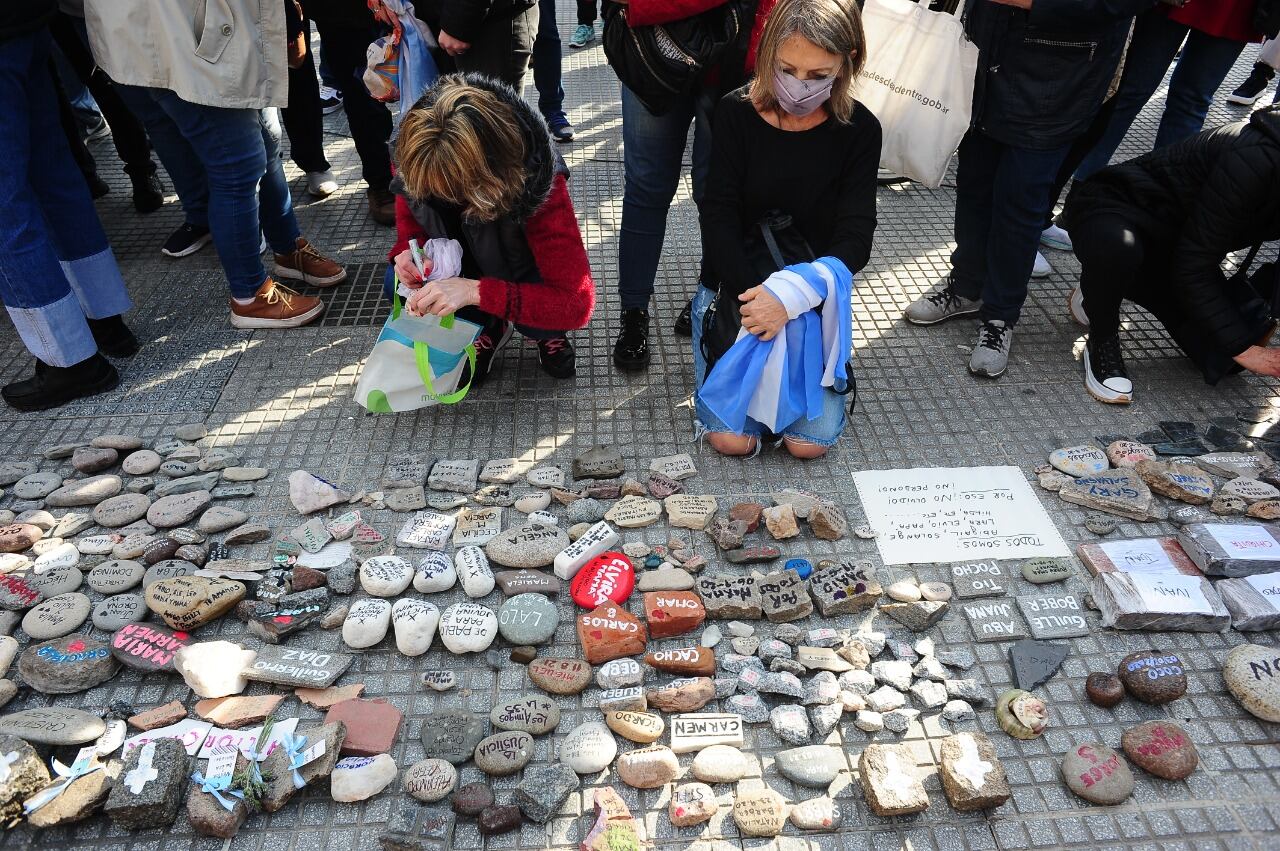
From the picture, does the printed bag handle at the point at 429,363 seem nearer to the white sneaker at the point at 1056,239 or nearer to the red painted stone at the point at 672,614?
the red painted stone at the point at 672,614

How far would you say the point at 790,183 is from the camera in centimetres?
268

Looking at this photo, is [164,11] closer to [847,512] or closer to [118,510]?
[118,510]

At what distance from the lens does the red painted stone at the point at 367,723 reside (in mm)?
1880

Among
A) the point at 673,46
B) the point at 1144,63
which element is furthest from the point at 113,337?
the point at 1144,63

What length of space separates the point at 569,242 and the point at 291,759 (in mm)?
1744

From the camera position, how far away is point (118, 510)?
97.7 inches

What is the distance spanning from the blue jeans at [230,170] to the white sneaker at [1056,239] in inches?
141

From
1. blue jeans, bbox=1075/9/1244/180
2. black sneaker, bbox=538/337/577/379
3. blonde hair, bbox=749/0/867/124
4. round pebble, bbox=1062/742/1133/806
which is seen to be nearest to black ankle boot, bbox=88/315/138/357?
black sneaker, bbox=538/337/577/379

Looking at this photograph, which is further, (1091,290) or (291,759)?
(1091,290)

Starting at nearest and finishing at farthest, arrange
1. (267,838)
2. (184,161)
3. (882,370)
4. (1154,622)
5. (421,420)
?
1. (267,838)
2. (1154,622)
3. (421,420)
4. (882,370)
5. (184,161)

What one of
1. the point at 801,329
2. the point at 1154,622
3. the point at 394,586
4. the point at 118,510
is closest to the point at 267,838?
the point at 394,586

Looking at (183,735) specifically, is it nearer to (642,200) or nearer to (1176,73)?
(642,200)

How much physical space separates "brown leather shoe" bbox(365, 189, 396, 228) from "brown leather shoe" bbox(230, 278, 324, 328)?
0.89 metres

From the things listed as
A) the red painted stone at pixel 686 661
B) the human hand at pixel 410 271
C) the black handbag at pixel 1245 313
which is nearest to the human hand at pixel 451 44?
the human hand at pixel 410 271
